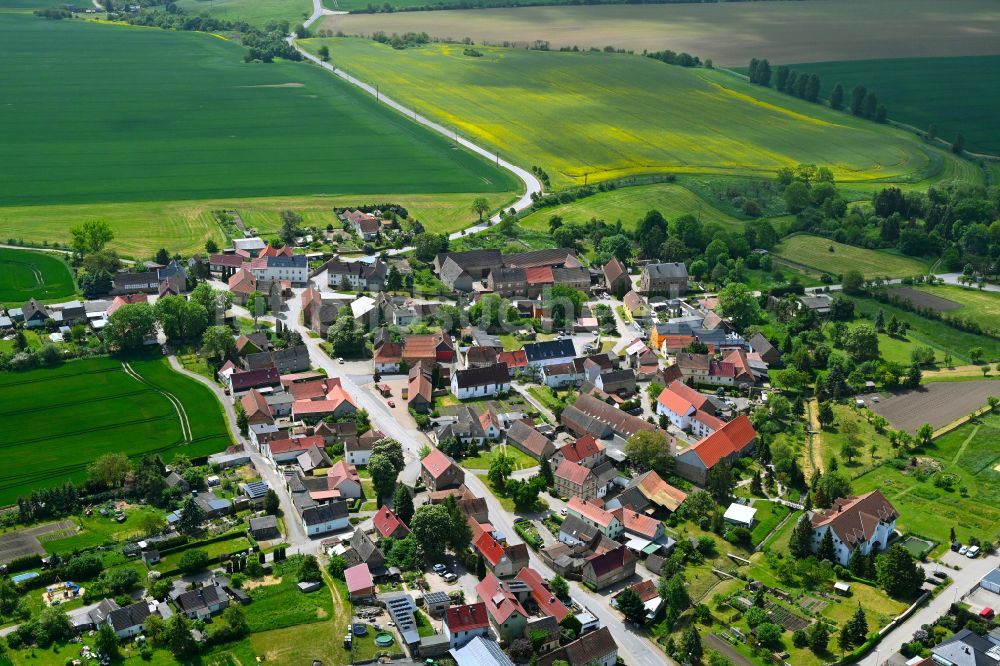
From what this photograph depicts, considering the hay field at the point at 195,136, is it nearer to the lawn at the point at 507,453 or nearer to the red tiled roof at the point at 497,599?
the lawn at the point at 507,453

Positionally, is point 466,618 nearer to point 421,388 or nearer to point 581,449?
point 581,449

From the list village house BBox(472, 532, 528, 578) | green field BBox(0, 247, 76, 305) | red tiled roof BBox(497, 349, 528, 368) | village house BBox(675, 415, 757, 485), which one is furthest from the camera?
green field BBox(0, 247, 76, 305)

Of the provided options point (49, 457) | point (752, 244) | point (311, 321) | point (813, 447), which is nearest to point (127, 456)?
point (49, 457)

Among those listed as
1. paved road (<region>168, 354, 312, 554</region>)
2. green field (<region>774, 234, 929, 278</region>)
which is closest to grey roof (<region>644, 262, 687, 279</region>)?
green field (<region>774, 234, 929, 278</region>)

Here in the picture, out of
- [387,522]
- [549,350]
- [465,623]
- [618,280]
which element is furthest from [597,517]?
[618,280]

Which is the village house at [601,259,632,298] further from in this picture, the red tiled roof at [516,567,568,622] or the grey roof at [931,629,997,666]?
the grey roof at [931,629,997,666]

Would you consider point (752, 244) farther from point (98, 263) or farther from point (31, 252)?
point (31, 252)
